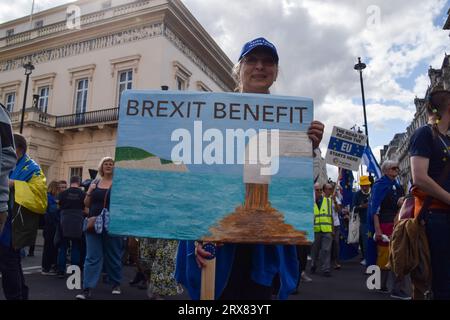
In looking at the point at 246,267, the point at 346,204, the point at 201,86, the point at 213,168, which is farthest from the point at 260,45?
the point at 201,86

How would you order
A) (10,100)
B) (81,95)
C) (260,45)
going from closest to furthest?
1. (260,45)
2. (81,95)
3. (10,100)

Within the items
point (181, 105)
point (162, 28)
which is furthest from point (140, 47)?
point (181, 105)

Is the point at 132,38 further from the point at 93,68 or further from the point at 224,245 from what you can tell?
the point at 224,245

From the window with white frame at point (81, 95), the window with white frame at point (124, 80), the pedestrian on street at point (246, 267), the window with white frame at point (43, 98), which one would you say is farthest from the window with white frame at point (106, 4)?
the pedestrian on street at point (246, 267)

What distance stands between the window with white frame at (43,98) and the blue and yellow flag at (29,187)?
974 inches

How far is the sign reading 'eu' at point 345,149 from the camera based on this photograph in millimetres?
7992

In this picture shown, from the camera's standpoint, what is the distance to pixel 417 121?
8175cm

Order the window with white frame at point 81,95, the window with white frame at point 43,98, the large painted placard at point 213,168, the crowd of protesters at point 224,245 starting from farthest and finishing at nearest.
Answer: the window with white frame at point 43,98 < the window with white frame at point 81,95 < the crowd of protesters at point 224,245 < the large painted placard at point 213,168

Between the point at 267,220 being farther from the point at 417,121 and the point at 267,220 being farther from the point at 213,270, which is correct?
the point at 417,121

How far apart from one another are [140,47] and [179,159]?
22.7 m

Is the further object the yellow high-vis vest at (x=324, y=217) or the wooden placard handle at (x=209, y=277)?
the yellow high-vis vest at (x=324, y=217)

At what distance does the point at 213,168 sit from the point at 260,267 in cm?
57

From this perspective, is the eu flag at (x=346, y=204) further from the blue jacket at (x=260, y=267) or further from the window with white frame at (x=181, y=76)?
the window with white frame at (x=181, y=76)

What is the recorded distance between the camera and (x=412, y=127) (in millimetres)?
88000
